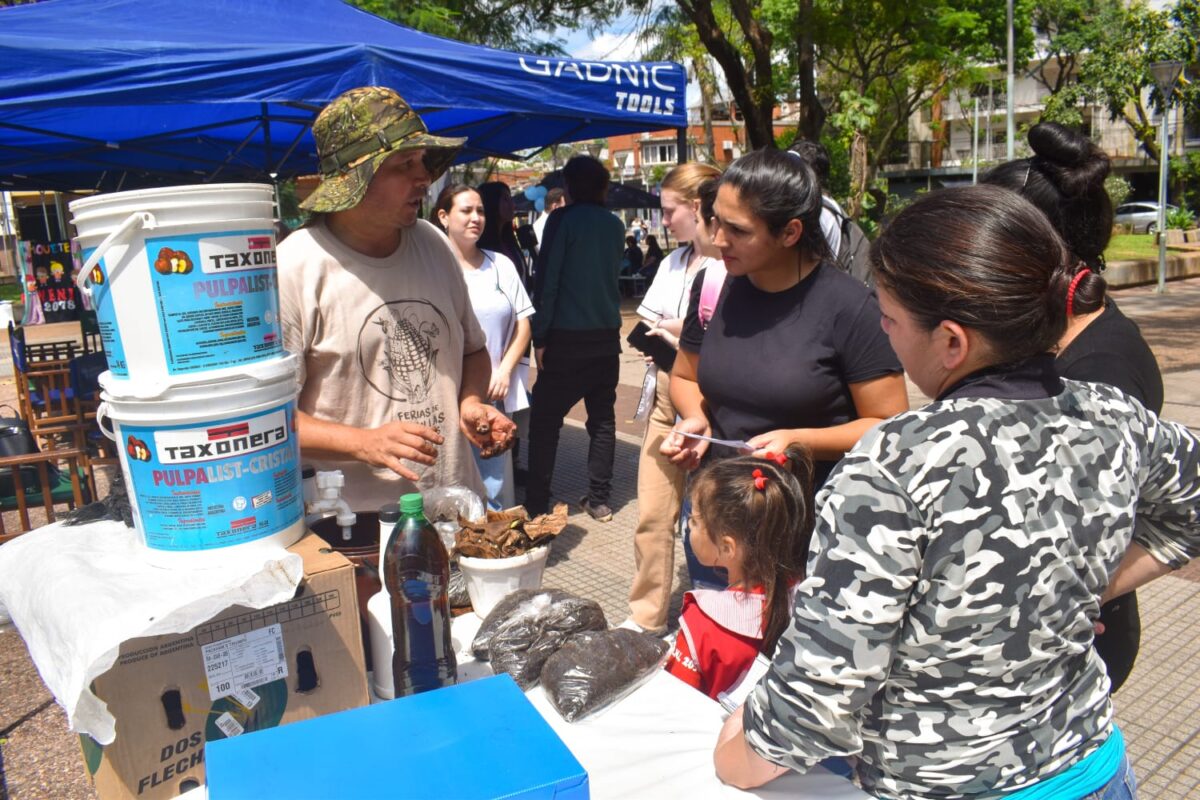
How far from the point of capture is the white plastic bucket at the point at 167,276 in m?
1.53

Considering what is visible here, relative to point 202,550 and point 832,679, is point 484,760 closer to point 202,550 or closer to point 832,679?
point 832,679

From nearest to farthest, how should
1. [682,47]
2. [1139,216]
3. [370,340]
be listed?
[370,340]
[682,47]
[1139,216]

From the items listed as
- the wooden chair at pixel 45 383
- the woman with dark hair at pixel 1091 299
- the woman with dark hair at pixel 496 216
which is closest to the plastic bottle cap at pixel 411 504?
the woman with dark hair at pixel 1091 299

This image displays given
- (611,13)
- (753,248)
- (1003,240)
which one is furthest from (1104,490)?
(611,13)

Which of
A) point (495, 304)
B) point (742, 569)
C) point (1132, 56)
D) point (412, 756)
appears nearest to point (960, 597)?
point (412, 756)

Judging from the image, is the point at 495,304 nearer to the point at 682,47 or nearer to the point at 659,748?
the point at 659,748

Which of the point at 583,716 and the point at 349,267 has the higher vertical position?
the point at 349,267

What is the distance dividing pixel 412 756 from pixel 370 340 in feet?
4.33

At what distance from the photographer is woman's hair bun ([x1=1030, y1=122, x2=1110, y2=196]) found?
6.64ft

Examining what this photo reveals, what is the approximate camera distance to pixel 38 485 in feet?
16.3

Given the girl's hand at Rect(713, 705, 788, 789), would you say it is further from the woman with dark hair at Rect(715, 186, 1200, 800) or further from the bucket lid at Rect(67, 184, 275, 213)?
the bucket lid at Rect(67, 184, 275, 213)

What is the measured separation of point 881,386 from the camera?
2.35 meters

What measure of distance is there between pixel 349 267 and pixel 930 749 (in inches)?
72.4

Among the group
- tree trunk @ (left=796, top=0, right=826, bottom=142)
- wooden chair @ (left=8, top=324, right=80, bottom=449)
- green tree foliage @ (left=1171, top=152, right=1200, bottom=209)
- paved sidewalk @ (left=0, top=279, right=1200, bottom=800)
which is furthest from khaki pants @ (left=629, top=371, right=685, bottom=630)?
green tree foliage @ (left=1171, top=152, right=1200, bottom=209)
